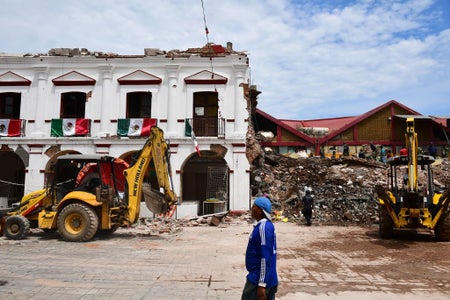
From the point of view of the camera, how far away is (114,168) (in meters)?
11.3

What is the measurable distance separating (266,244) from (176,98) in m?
14.9

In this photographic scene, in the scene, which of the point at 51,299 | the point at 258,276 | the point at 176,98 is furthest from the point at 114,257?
Answer: the point at 176,98

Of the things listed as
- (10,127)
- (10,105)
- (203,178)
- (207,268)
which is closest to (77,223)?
(207,268)

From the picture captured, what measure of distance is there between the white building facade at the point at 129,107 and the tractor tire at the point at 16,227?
734cm

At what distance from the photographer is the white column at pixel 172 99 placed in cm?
1736

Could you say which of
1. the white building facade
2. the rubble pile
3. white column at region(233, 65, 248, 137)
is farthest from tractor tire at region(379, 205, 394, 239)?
white column at region(233, 65, 248, 137)

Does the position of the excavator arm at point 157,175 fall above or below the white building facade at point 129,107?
below

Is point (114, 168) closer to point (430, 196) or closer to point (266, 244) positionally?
point (266, 244)

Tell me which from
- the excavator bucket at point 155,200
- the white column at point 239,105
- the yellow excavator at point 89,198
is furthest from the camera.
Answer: the white column at point 239,105

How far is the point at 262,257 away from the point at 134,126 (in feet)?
49.0

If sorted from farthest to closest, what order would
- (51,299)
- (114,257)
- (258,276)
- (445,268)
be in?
(114,257)
(445,268)
(51,299)
(258,276)

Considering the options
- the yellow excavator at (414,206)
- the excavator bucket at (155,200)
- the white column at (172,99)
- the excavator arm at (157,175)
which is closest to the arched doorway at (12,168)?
the white column at (172,99)

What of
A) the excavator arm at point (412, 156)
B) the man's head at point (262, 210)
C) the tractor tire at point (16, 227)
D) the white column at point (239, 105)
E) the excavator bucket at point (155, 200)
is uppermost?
the white column at point (239, 105)

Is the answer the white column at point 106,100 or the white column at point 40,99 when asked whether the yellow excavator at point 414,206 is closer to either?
the white column at point 106,100
